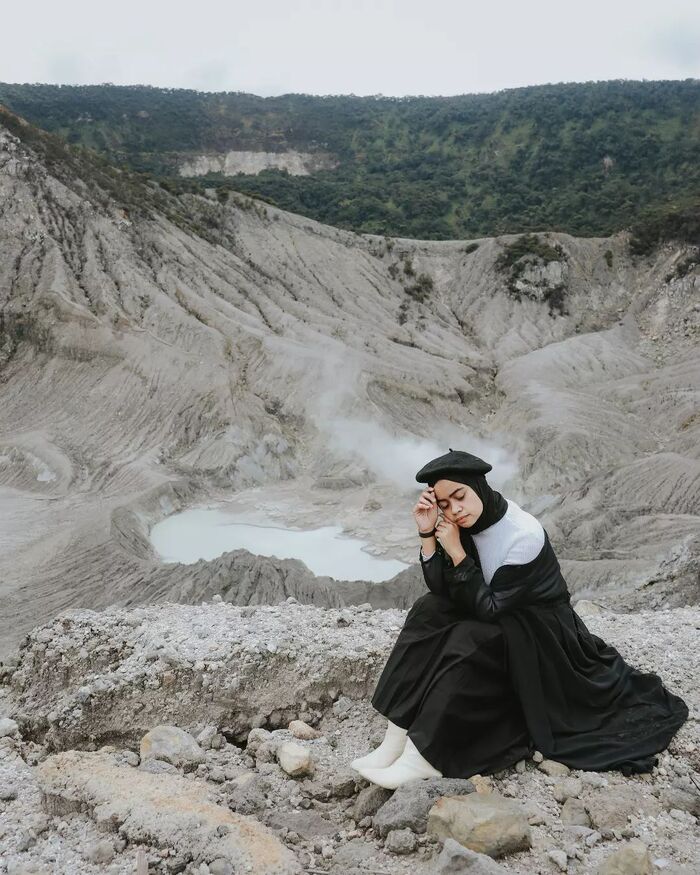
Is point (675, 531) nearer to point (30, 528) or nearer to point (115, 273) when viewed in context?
point (30, 528)

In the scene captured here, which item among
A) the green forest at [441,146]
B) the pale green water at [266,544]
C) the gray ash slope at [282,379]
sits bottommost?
the pale green water at [266,544]

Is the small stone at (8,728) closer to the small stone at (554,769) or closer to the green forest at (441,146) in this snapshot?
the small stone at (554,769)

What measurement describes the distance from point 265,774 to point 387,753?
624 mm

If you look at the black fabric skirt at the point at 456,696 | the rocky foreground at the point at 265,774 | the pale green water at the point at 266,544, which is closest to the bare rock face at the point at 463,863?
the rocky foreground at the point at 265,774

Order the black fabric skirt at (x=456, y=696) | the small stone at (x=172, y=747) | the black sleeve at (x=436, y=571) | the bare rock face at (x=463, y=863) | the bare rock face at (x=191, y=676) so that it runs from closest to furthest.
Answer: the bare rock face at (x=463, y=863) < the black fabric skirt at (x=456, y=696) < the black sleeve at (x=436, y=571) < the small stone at (x=172, y=747) < the bare rock face at (x=191, y=676)

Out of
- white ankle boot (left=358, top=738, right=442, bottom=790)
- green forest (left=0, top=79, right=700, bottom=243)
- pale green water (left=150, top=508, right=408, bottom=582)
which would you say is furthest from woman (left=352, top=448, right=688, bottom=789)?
green forest (left=0, top=79, right=700, bottom=243)

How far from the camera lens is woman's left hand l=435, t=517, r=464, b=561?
3.46 meters

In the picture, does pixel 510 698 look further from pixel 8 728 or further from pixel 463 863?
pixel 8 728

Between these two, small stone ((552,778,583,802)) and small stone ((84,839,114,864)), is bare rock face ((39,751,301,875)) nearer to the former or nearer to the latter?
small stone ((84,839,114,864))

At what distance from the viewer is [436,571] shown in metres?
3.53

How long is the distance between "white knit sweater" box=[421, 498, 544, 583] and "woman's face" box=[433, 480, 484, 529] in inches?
4.5

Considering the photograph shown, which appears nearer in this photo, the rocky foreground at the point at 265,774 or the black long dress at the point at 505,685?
the rocky foreground at the point at 265,774

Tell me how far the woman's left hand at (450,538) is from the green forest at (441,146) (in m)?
39.0

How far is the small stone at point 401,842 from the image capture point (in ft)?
9.45
